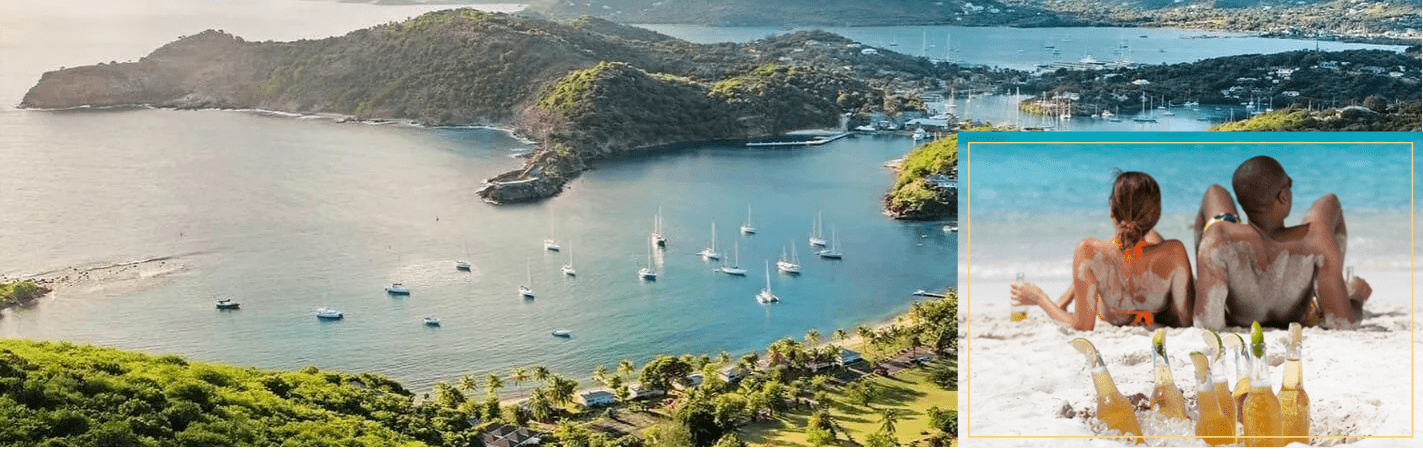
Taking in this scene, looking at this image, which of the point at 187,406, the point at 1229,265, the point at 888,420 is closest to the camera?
the point at 1229,265

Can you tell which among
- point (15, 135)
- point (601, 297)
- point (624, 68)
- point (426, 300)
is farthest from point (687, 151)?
point (15, 135)

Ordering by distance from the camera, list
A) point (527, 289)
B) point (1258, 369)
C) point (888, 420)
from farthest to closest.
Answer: point (527, 289) < point (888, 420) < point (1258, 369)

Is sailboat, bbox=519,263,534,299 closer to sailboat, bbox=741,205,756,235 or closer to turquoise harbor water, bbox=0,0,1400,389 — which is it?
turquoise harbor water, bbox=0,0,1400,389

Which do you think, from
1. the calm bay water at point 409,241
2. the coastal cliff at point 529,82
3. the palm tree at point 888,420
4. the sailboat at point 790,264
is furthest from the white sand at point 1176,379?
the coastal cliff at point 529,82

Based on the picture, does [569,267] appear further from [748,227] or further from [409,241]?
[748,227]

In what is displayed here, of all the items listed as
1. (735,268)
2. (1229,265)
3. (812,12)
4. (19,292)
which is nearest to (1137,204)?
(1229,265)

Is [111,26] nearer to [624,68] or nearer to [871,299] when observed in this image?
[624,68]

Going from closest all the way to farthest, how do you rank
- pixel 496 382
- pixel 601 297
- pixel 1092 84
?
pixel 496 382 < pixel 601 297 < pixel 1092 84
